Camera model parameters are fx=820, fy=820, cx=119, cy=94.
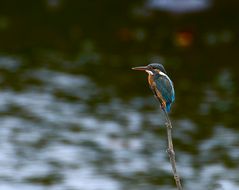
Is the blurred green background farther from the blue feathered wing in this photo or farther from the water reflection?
the blue feathered wing

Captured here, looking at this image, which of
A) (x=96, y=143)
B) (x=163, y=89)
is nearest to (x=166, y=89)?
(x=163, y=89)

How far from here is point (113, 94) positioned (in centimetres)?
1305

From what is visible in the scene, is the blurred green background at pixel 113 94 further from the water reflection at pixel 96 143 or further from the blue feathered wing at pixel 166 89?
the blue feathered wing at pixel 166 89

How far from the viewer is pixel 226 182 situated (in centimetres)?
933

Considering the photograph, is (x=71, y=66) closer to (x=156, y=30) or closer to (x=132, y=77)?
(x=132, y=77)

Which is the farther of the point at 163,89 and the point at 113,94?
the point at 113,94

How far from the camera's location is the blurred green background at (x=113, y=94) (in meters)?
9.87

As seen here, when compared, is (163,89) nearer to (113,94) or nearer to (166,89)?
(166,89)

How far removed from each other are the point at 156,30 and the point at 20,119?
6.30 meters

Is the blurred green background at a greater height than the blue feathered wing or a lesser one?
greater

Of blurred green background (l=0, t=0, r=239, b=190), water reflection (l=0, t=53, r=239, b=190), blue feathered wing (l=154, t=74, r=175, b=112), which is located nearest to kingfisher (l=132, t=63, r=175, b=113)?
blue feathered wing (l=154, t=74, r=175, b=112)

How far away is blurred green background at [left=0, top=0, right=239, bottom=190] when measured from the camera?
9867mm

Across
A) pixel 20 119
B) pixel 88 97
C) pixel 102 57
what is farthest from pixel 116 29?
pixel 20 119

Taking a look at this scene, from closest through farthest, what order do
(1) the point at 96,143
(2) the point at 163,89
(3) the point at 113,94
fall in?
1. (2) the point at 163,89
2. (1) the point at 96,143
3. (3) the point at 113,94
